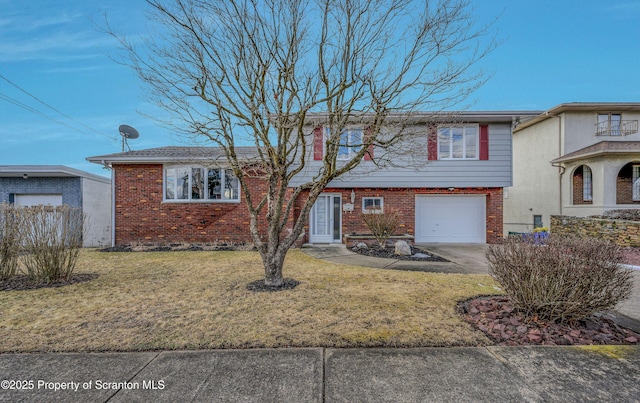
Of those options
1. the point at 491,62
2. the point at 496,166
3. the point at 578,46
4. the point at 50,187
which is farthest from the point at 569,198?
the point at 50,187

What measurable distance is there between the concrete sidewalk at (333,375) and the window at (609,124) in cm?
1660

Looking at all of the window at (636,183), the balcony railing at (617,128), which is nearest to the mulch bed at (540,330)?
the window at (636,183)

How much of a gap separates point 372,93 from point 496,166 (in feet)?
29.0

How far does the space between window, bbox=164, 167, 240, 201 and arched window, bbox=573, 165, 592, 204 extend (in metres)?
16.2

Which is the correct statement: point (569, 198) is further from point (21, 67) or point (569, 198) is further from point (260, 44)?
point (21, 67)

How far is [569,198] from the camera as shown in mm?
14602

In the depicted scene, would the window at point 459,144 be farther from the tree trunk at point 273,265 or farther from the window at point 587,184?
the tree trunk at point 273,265

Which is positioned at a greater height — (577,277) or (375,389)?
(577,277)

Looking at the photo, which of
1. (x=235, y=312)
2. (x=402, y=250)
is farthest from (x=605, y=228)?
(x=235, y=312)

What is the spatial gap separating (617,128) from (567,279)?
17.2 meters

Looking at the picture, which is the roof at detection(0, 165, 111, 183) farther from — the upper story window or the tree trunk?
the upper story window

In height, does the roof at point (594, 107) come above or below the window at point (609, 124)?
above

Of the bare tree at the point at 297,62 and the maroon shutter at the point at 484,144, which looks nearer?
the bare tree at the point at 297,62

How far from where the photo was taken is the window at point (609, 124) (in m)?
14.7
